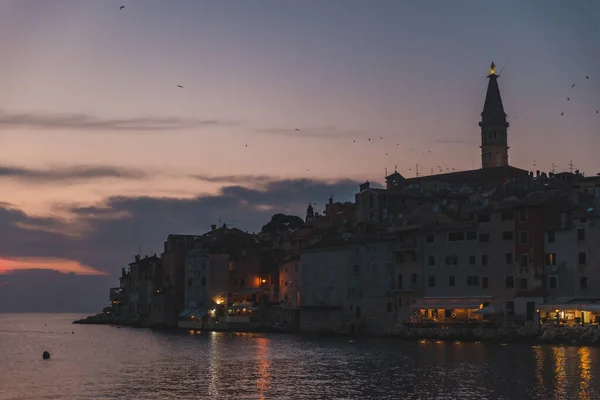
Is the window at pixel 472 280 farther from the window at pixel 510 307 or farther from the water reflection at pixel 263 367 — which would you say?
the water reflection at pixel 263 367

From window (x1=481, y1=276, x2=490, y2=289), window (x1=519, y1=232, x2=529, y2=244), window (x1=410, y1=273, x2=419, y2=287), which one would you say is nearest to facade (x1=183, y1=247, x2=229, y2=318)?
window (x1=410, y1=273, x2=419, y2=287)

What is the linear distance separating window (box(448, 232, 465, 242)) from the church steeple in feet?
254

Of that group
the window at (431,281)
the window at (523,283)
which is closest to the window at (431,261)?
the window at (431,281)

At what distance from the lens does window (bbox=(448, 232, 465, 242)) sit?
3177 inches

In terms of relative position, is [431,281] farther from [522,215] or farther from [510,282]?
[522,215]

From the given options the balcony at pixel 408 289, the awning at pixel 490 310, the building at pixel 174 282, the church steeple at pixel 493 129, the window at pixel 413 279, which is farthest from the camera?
the church steeple at pixel 493 129

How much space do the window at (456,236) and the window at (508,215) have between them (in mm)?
4511

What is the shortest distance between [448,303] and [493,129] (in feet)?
273

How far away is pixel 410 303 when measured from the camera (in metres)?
83.9

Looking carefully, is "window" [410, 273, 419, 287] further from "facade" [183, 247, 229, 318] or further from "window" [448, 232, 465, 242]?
"facade" [183, 247, 229, 318]

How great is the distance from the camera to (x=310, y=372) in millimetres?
53625

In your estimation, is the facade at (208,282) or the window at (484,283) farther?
the facade at (208,282)

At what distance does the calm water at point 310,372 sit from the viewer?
143 feet

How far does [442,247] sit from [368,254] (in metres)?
9.91
